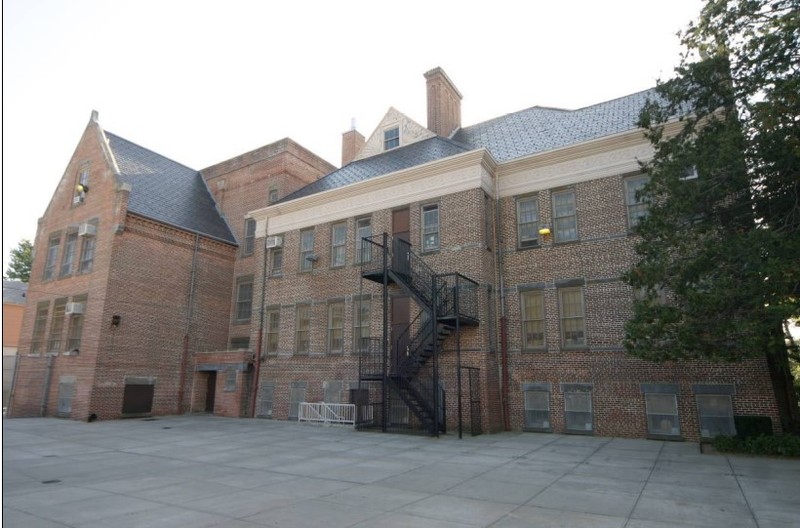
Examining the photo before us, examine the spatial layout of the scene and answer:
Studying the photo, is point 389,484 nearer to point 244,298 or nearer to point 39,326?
point 244,298

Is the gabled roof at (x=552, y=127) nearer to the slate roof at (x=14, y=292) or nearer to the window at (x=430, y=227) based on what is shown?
the window at (x=430, y=227)

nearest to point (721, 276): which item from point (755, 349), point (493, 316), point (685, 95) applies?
point (755, 349)

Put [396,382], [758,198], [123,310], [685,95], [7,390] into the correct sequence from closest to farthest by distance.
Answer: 1. [758,198]
2. [685,95]
3. [396,382]
4. [123,310]
5. [7,390]

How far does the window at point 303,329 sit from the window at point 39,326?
12926 millimetres

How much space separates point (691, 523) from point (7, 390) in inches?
1265

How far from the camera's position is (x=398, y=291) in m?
19.7

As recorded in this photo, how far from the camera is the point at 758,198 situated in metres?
11.5

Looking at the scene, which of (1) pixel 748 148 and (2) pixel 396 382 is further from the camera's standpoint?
(2) pixel 396 382

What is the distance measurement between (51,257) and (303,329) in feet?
47.4

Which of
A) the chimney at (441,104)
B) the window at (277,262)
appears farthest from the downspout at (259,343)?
the chimney at (441,104)

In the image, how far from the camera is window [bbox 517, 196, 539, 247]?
18.5 metres

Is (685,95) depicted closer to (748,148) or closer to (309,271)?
(748,148)

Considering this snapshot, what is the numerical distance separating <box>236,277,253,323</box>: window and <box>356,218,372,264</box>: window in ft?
26.7

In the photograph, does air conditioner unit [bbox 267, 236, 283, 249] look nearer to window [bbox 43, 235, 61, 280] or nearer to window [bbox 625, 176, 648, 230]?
window [bbox 43, 235, 61, 280]
